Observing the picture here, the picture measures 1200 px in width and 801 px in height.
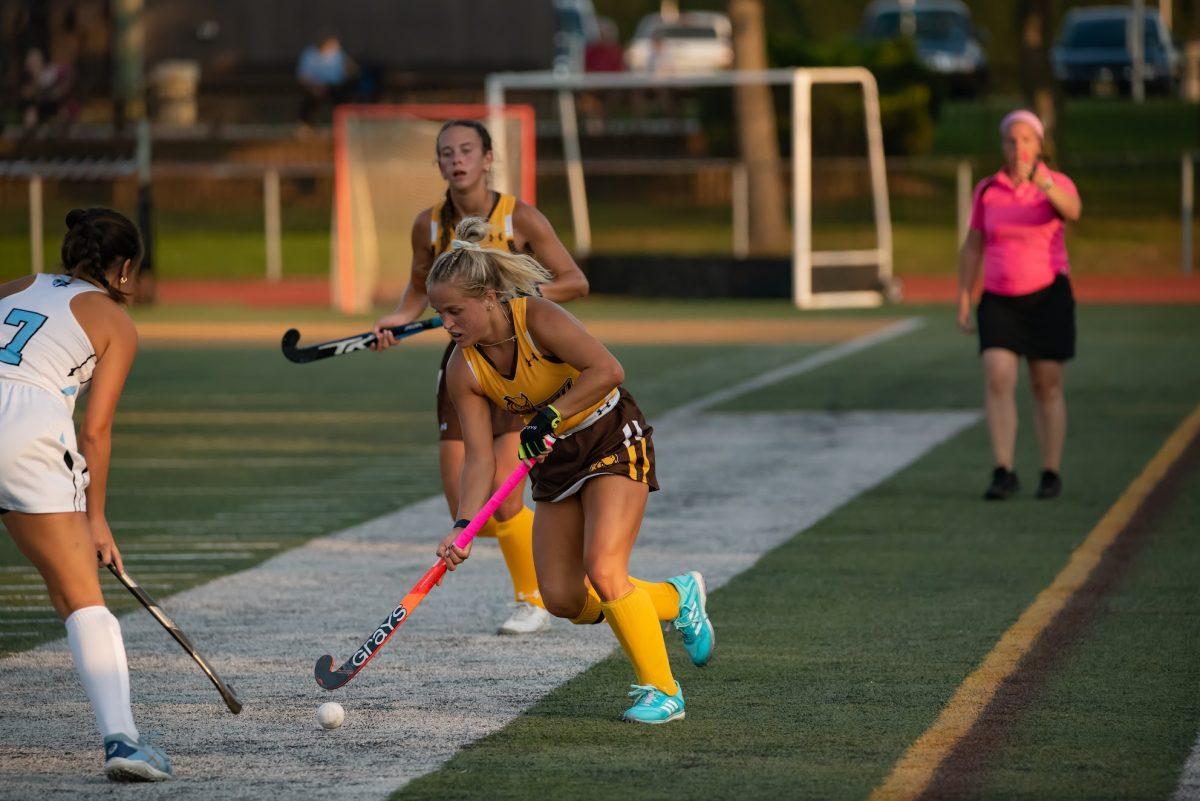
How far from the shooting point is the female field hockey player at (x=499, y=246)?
7898 millimetres

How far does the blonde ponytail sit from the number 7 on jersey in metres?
1.16

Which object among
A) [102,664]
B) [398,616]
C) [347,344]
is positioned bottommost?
[398,616]

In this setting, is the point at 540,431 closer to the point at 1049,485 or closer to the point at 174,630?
the point at 174,630

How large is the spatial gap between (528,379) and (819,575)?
2873mm

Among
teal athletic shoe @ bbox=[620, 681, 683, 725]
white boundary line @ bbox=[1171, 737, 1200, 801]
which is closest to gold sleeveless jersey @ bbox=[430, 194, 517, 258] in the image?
teal athletic shoe @ bbox=[620, 681, 683, 725]

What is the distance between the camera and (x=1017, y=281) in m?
10.9

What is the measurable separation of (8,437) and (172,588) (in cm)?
335

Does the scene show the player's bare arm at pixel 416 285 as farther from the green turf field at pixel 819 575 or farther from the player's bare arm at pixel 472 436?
the green turf field at pixel 819 575

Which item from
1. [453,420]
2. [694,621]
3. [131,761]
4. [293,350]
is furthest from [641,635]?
[293,350]

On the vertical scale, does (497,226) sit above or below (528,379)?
above

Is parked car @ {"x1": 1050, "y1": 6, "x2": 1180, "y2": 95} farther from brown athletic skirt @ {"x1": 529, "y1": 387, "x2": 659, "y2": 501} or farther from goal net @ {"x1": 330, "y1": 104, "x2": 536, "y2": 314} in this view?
brown athletic skirt @ {"x1": 529, "y1": 387, "x2": 659, "y2": 501}

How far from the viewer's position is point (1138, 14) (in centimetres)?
4662

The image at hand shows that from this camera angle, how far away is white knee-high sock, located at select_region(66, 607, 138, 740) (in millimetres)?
5754

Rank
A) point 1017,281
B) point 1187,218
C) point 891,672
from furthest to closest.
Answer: point 1187,218, point 1017,281, point 891,672
